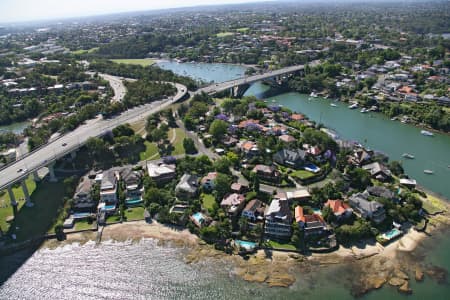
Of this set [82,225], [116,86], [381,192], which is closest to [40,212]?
[82,225]

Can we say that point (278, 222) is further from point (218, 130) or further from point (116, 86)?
point (116, 86)

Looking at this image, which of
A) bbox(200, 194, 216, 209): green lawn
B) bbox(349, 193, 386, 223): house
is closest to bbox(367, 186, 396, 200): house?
bbox(349, 193, 386, 223): house

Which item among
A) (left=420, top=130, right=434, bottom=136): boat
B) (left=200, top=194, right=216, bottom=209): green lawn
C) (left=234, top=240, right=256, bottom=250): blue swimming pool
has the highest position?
(left=200, top=194, right=216, bottom=209): green lawn

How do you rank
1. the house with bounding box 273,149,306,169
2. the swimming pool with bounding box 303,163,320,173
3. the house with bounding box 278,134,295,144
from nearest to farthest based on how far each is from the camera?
1. the swimming pool with bounding box 303,163,320,173
2. the house with bounding box 273,149,306,169
3. the house with bounding box 278,134,295,144

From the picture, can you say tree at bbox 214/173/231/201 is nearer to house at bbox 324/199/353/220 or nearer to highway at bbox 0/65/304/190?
house at bbox 324/199/353/220

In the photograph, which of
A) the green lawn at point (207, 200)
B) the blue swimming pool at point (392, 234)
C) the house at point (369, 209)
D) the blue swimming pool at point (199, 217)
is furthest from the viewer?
the green lawn at point (207, 200)

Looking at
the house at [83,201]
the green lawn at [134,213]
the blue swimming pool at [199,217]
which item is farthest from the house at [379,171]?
the house at [83,201]

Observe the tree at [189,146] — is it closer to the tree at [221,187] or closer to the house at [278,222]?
the tree at [221,187]
